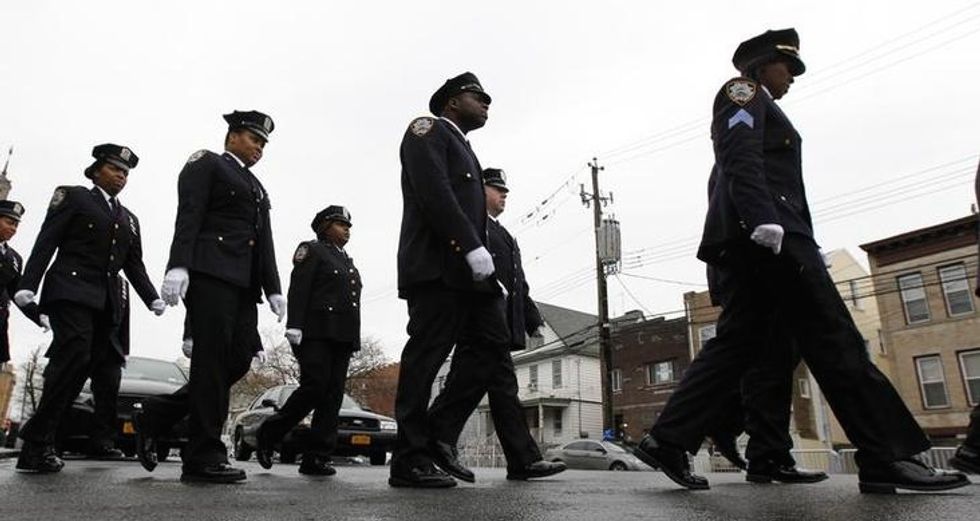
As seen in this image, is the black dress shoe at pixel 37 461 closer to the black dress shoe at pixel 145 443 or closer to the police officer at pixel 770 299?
the black dress shoe at pixel 145 443

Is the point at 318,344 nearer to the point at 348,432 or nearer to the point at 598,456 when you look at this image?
the point at 348,432

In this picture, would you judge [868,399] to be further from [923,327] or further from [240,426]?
[923,327]

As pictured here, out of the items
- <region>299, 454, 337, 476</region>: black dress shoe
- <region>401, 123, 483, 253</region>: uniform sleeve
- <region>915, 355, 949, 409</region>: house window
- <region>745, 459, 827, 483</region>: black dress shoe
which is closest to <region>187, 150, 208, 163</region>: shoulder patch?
<region>401, 123, 483, 253</region>: uniform sleeve

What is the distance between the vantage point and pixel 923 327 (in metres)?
27.2

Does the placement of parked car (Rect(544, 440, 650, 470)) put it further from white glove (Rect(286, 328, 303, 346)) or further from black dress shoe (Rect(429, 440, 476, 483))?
black dress shoe (Rect(429, 440, 476, 483))

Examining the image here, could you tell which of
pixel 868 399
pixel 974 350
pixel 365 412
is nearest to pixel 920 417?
pixel 974 350

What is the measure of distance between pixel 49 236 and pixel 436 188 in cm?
311

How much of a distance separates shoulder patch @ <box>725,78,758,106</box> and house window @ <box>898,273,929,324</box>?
2740cm

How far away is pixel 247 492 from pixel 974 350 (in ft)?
95.6

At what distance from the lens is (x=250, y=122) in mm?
4844

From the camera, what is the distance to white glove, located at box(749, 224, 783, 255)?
3.24 metres

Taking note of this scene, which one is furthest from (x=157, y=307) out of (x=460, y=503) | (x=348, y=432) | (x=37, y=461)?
(x=348, y=432)

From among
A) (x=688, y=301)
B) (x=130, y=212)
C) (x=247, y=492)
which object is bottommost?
(x=247, y=492)

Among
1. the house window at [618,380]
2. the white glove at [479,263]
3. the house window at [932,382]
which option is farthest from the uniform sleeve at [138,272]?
the house window at [618,380]
